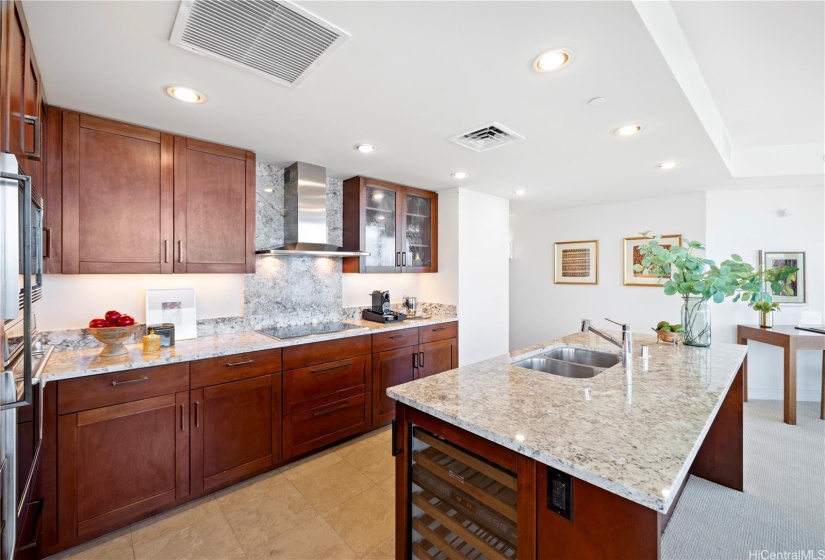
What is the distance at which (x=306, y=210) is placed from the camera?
10.1ft

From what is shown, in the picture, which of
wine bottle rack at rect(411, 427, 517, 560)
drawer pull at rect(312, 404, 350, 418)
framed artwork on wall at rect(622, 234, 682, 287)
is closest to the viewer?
wine bottle rack at rect(411, 427, 517, 560)

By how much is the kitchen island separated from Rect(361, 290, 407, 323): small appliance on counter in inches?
69.3

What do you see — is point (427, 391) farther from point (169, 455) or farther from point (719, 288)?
point (719, 288)

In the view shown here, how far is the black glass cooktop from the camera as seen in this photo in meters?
2.79

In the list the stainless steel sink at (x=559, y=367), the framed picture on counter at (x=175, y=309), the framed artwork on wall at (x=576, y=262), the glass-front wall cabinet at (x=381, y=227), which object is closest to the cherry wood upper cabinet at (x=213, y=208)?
the framed picture on counter at (x=175, y=309)

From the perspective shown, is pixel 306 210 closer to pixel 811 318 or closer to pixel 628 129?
pixel 628 129

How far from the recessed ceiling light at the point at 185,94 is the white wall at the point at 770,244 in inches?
194

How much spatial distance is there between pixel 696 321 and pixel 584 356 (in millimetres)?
749

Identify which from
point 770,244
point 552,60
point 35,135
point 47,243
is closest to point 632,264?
point 770,244

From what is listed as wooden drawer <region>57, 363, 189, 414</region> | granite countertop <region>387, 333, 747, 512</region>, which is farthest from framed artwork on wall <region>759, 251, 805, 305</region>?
wooden drawer <region>57, 363, 189, 414</region>

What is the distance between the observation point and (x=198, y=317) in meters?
2.76

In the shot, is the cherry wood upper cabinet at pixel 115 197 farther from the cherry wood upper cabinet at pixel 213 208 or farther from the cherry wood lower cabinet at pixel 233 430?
the cherry wood lower cabinet at pixel 233 430

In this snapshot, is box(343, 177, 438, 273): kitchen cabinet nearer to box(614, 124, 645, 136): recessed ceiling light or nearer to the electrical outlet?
box(614, 124, 645, 136): recessed ceiling light

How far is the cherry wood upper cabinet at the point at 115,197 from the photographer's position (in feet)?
6.71
